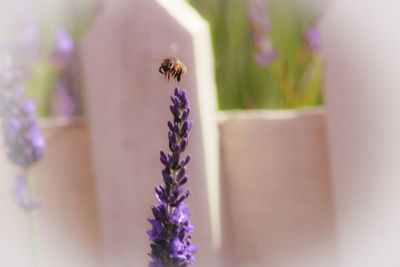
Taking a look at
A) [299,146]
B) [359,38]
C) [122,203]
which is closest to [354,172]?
[299,146]

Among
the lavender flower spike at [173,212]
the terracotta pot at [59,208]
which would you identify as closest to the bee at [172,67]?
the lavender flower spike at [173,212]

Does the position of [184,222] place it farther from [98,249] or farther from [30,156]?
[98,249]

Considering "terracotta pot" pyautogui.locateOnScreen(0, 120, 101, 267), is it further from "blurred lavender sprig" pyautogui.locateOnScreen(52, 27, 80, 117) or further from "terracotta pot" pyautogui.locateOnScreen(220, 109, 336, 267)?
"terracotta pot" pyautogui.locateOnScreen(220, 109, 336, 267)

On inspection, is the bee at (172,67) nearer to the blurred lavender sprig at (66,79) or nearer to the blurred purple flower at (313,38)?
the blurred purple flower at (313,38)

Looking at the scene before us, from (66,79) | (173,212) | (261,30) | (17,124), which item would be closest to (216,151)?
(17,124)

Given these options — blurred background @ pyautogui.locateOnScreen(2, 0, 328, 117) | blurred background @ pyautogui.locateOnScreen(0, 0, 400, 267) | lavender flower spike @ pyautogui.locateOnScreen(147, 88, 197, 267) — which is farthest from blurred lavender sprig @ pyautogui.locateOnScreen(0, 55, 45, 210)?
blurred background @ pyautogui.locateOnScreen(2, 0, 328, 117)

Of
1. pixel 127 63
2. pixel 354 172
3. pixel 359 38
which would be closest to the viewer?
pixel 359 38
